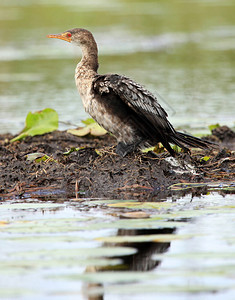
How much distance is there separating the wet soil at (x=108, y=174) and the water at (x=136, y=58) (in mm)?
1814

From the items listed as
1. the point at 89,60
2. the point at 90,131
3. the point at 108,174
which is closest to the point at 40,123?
the point at 90,131

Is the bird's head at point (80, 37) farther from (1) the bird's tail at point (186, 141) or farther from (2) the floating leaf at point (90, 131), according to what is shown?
(2) the floating leaf at point (90, 131)

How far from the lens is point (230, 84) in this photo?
53.2 ft

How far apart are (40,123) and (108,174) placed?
9.99ft

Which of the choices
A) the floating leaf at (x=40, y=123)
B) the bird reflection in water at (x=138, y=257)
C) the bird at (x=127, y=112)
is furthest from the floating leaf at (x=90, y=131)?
the bird reflection in water at (x=138, y=257)

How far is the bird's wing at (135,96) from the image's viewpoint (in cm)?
736

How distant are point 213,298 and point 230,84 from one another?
40.3 feet

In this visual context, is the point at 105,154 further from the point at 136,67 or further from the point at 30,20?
the point at 30,20

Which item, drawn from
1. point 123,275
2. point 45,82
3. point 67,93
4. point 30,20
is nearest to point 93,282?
point 123,275

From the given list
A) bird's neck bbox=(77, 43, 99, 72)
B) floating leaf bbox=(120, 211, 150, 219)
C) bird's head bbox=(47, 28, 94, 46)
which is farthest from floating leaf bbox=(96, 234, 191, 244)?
bird's head bbox=(47, 28, 94, 46)

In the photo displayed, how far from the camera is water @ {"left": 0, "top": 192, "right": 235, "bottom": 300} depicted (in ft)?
14.9

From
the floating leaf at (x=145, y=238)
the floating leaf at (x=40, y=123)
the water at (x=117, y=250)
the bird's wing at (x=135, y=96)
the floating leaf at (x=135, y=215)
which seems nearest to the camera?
the water at (x=117, y=250)

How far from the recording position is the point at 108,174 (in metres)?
7.63

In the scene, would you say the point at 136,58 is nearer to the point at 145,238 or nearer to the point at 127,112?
the point at 127,112
